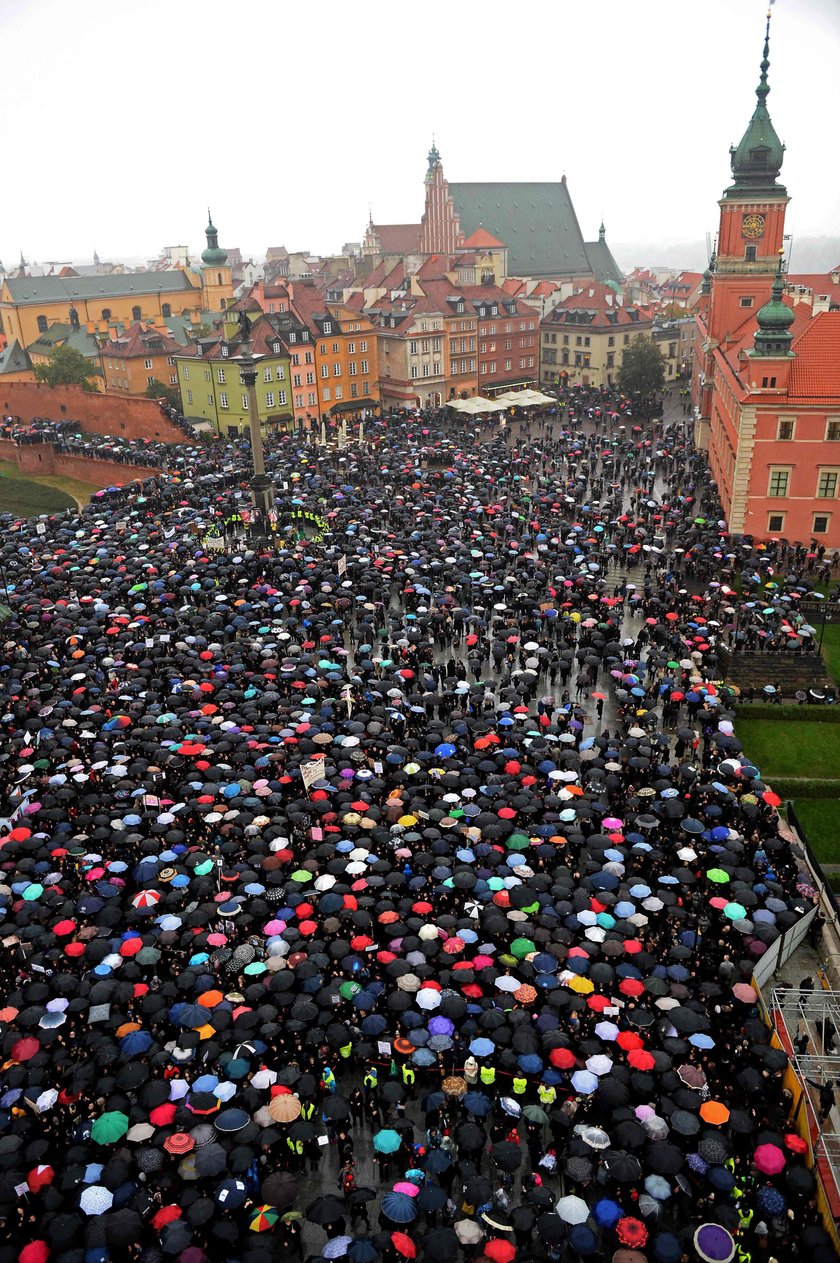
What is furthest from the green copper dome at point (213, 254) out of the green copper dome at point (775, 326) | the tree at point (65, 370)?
the green copper dome at point (775, 326)

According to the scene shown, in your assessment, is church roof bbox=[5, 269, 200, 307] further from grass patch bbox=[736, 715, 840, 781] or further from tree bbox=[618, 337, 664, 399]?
grass patch bbox=[736, 715, 840, 781]

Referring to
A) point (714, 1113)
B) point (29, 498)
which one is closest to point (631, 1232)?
point (714, 1113)

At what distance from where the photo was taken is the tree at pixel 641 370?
79438 mm

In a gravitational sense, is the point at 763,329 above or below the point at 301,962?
above

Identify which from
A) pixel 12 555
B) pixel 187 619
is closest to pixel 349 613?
pixel 187 619

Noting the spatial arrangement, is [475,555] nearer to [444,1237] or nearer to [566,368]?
[444,1237]

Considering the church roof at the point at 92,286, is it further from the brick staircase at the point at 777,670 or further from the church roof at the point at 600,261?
the brick staircase at the point at 777,670

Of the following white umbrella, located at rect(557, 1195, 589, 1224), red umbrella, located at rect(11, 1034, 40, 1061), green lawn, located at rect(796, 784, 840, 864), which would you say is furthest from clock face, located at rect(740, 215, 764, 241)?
red umbrella, located at rect(11, 1034, 40, 1061)

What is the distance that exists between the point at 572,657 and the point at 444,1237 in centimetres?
2249

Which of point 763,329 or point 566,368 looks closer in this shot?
point 763,329

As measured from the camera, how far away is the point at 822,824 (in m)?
27.9

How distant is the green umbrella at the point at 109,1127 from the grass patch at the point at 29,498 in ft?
199

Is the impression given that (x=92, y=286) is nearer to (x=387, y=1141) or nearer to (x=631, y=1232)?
(x=387, y=1141)

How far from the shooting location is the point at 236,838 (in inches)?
954
